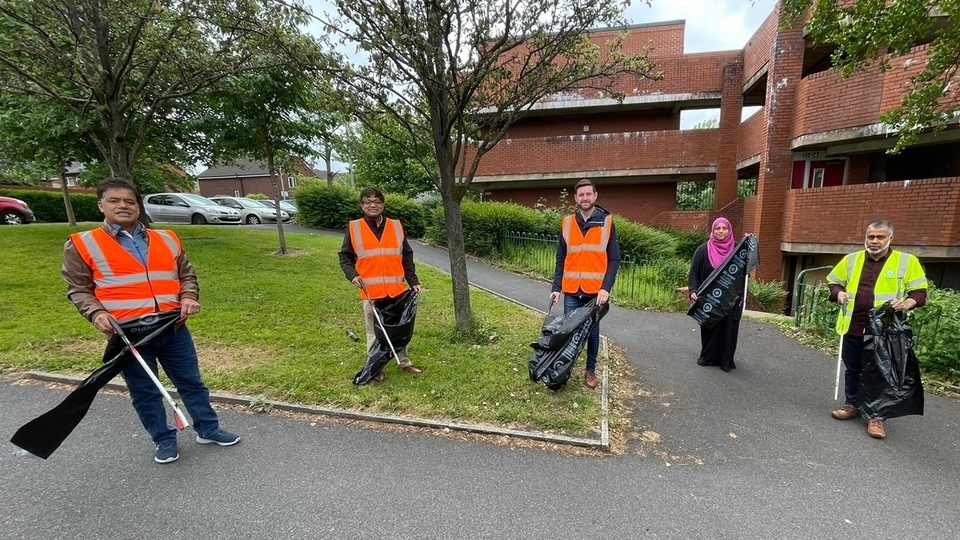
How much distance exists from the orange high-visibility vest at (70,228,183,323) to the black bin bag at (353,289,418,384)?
5.23 ft

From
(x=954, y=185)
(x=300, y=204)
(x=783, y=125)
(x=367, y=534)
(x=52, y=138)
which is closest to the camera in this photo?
(x=367, y=534)

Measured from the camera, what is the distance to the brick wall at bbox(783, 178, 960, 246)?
7395mm

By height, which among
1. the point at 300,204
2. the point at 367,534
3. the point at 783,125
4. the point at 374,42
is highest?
the point at 783,125

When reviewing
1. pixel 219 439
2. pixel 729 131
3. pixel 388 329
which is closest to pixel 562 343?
pixel 388 329

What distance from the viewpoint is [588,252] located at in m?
3.69

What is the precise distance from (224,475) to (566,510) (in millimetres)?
2223

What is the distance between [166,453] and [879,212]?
1159 centimetres

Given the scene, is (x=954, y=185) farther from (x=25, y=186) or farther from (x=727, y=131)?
(x=25, y=186)

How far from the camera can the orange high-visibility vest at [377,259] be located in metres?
3.78

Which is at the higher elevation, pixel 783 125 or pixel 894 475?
pixel 783 125

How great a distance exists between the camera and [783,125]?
9828 mm

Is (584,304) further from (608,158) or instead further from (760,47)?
(760,47)

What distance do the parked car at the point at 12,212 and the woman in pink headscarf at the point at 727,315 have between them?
24.7m

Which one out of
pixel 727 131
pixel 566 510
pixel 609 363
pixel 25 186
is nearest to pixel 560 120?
pixel 727 131
